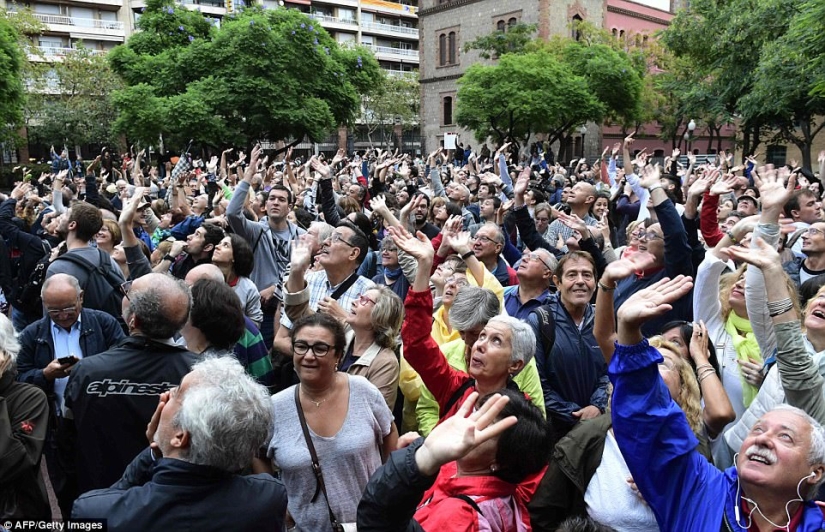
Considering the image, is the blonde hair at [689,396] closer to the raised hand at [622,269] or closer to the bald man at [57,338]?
the raised hand at [622,269]

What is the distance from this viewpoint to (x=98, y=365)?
288 centimetres

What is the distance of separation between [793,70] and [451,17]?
3277 cm

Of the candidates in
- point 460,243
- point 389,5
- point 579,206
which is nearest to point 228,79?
point 579,206

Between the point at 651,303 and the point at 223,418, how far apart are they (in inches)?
58.4

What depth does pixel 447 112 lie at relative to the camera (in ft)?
161

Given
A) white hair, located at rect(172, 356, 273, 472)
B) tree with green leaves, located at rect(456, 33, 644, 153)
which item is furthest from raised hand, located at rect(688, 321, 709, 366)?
tree with green leaves, located at rect(456, 33, 644, 153)

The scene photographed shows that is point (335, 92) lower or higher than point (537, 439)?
higher

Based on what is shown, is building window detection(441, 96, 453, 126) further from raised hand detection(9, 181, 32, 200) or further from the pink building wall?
raised hand detection(9, 181, 32, 200)

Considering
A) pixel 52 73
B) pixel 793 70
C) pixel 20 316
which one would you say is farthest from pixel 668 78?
pixel 52 73

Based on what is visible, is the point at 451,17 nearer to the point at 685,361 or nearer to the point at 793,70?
the point at 793,70

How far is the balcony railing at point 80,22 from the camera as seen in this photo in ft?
147

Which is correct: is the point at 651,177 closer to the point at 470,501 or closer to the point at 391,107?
the point at 470,501

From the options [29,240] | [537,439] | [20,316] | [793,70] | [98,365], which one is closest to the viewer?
[537,439]

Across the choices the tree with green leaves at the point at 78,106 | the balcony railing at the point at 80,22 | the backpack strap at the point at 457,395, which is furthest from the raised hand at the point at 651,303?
the balcony railing at the point at 80,22
